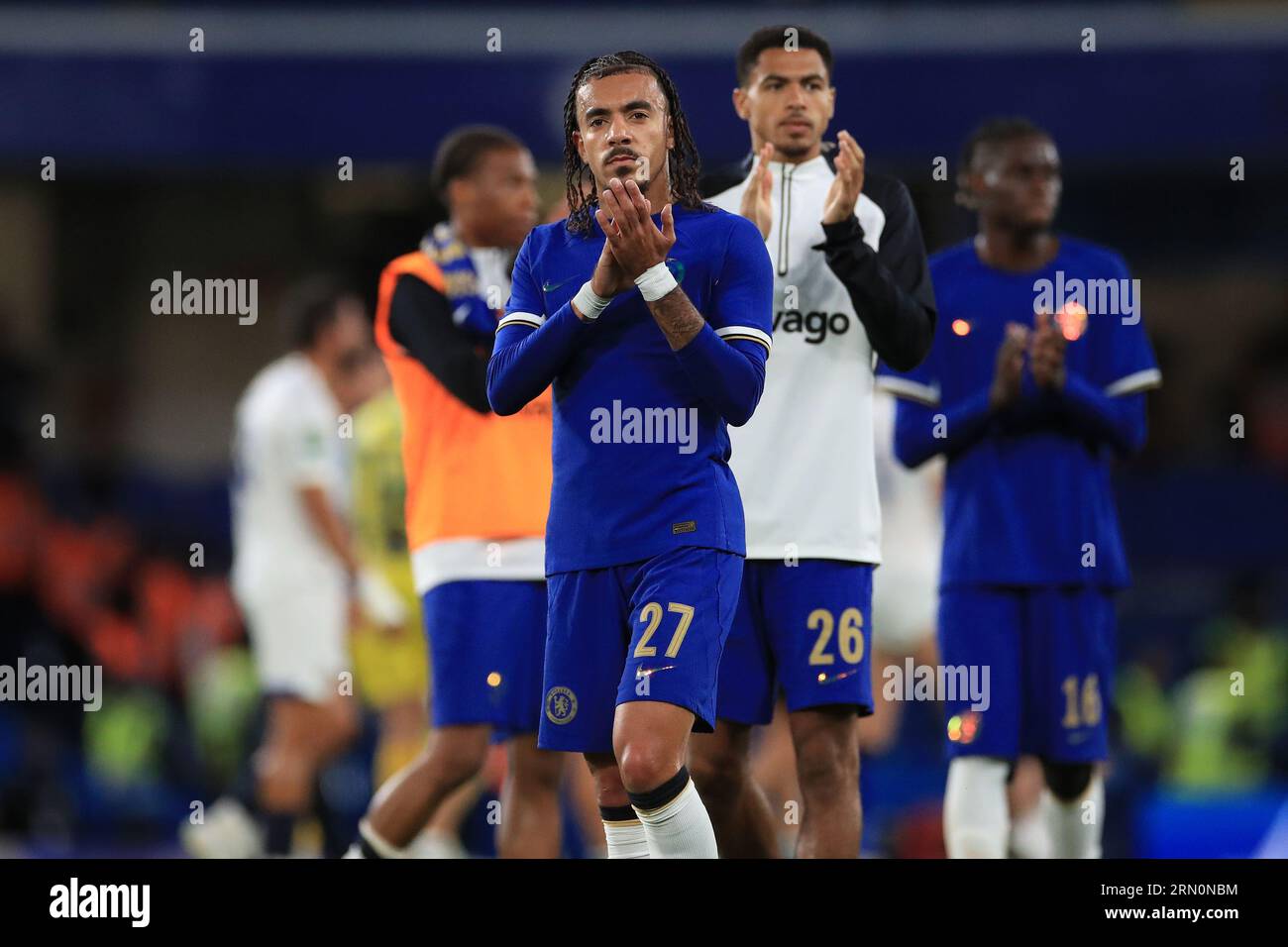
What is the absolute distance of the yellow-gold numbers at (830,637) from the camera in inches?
210

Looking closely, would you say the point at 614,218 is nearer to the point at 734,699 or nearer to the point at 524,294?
the point at 524,294

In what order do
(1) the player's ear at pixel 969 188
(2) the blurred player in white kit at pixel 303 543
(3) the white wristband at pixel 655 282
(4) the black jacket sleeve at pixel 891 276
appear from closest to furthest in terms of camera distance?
1. (3) the white wristband at pixel 655 282
2. (4) the black jacket sleeve at pixel 891 276
3. (1) the player's ear at pixel 969 188
4. (2) the blurred player in white kit at pixel 303 543

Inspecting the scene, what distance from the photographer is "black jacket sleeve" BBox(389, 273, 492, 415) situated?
5996 mm

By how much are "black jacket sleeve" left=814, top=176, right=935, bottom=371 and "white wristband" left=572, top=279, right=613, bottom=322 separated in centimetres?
97

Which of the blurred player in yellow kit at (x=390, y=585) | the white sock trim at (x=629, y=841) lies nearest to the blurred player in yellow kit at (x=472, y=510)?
the white sock trim at (x=629, y=841)

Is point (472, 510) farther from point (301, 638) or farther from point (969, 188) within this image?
point (301, 638)

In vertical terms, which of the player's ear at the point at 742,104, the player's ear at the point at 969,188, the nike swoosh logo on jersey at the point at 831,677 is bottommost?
the nike swoosh logo on jersey at the point at 831,677

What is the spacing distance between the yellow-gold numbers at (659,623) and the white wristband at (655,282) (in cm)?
73

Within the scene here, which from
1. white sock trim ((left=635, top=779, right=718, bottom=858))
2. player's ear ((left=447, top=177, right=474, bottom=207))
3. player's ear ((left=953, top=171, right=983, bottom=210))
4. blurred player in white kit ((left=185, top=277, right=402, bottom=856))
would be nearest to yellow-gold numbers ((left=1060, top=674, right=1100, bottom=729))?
player's ear ((left=953, top=171, right=983, bottom=210))

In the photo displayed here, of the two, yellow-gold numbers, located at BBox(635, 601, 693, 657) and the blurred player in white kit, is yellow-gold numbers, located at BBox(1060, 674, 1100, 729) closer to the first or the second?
yellow-gold numbers, located at BBox(635, 601, 693, 657)

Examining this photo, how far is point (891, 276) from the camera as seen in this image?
5375 mm

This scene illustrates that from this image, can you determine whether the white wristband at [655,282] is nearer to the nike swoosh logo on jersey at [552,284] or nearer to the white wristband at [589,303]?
the white wristband at [589,303]

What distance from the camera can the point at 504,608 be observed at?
6.12 meters
